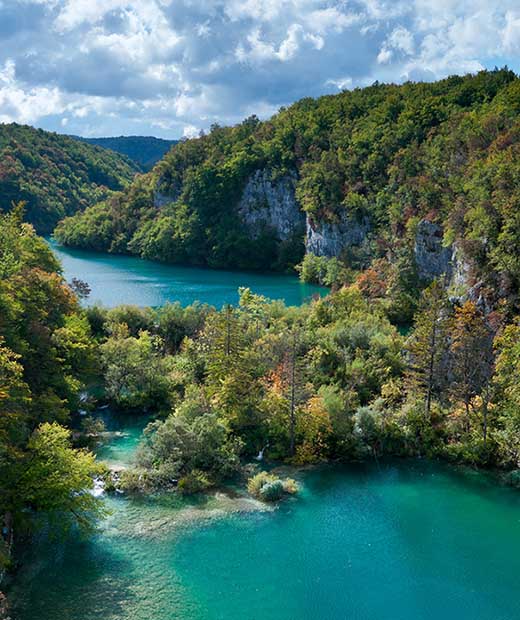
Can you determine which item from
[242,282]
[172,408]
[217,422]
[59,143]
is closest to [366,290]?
[242,282]

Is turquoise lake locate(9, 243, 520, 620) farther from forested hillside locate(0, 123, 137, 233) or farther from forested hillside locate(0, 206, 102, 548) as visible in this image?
forested hillside locate(0, 123, 137, 233)

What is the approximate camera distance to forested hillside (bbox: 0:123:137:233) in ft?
490

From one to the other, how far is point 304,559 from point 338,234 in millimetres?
70059

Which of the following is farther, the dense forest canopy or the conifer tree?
the conifer tree

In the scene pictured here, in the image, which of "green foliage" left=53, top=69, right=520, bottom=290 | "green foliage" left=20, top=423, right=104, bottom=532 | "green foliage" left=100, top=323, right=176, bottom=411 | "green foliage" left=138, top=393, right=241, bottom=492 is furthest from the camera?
"green foliage" left=53, top=69, right=520, bottom=290

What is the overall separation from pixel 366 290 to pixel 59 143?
14272 centimetres

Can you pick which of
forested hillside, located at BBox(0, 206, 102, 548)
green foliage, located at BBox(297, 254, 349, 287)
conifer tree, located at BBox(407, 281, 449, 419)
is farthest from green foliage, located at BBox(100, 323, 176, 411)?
green foliage, located at BBox(297, 254, 349, 287)

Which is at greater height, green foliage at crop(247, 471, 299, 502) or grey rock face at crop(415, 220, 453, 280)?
grey rock face at crop(415, 220, 453, 280)

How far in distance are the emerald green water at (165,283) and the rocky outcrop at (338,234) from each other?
625 centimetres

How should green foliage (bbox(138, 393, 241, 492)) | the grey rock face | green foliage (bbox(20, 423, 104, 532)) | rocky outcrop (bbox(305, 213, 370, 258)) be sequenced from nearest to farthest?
1. green foliage (bbox(20, 423, 104, 532))
2. green foliage (bbox(138, 393, 241, 492))
3. the grey rock face
4. rocky outcrop (bbox(305, 213, 370, 258))

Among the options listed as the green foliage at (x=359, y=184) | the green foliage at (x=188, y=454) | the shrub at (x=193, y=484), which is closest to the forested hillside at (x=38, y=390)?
the green foliage at (x=188, y=454)

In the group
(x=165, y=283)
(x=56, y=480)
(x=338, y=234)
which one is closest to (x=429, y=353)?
(x=56, y=480)

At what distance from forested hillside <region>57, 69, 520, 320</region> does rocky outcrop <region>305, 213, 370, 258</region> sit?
0.21 m

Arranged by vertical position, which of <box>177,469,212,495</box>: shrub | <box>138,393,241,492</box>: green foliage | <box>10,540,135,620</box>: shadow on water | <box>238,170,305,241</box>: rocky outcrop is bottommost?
<box>10,540,135,620</box>: shadow on water
